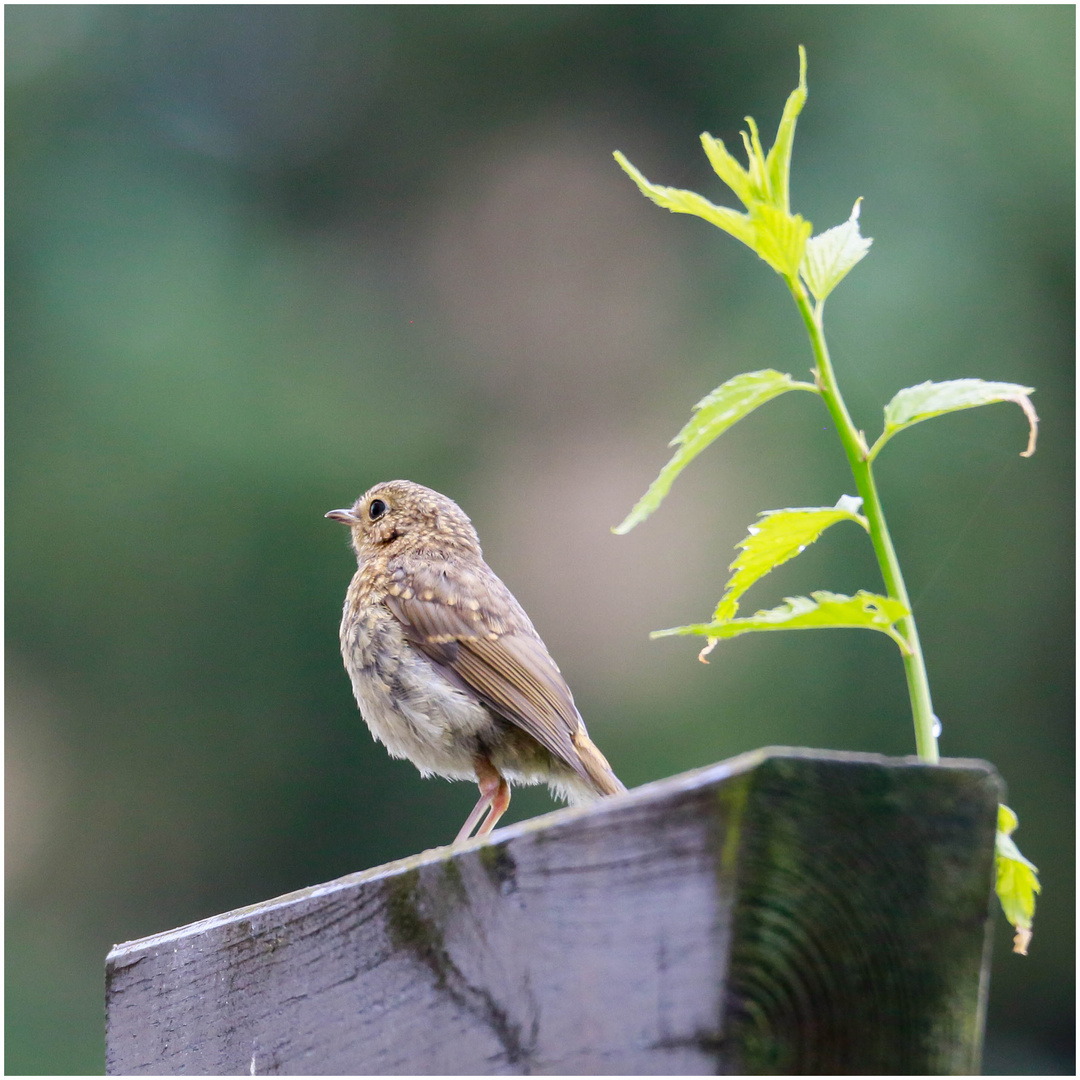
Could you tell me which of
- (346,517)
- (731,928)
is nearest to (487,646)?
(346,517)

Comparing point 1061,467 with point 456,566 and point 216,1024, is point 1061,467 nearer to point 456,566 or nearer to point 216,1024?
point 456,566

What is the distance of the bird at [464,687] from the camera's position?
2891 millimetres

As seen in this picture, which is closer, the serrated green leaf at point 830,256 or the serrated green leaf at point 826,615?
the serrated green leaf at point 826,615

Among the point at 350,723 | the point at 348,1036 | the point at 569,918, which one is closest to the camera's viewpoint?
the point at 569,918

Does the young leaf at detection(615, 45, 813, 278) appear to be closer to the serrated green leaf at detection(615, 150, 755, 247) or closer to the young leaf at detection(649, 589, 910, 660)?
the serrated green leaf at detection(615, 150, 755, 247)

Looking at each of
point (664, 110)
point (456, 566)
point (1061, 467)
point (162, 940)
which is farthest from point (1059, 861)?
point (162, 940)

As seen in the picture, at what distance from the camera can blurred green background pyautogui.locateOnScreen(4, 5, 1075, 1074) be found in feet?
20.4

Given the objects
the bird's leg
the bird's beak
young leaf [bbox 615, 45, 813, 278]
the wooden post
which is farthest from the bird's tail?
young leaf [bbox 615, 45, 813, 278]

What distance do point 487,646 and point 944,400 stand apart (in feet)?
6.56

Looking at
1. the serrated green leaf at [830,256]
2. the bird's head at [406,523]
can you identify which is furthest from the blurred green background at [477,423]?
the serrated green leaf at [830,256]

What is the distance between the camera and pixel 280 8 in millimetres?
8273

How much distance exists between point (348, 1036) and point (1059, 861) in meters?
5.93

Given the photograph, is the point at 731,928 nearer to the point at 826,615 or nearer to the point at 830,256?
the point at 826,615

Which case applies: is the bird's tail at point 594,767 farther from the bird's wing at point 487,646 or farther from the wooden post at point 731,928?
the wooden post at point 731,928
